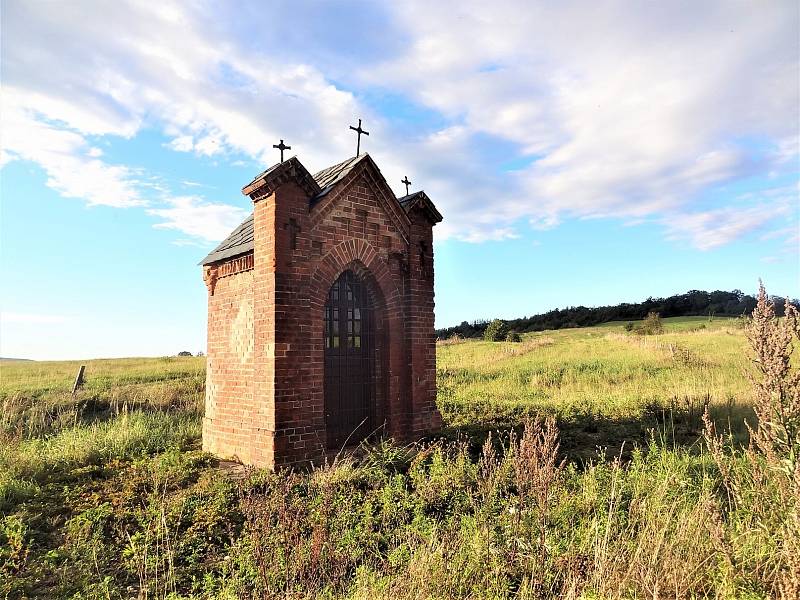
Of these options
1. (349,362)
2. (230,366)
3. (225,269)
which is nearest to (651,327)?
(349,362)

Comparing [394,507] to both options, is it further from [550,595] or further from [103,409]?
[103,409]

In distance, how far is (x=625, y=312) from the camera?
5384 centimetres

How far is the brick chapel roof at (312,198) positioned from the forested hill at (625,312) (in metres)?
40.5

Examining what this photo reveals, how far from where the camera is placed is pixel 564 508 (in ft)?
17.0

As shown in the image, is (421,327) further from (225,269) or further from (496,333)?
(496,333)

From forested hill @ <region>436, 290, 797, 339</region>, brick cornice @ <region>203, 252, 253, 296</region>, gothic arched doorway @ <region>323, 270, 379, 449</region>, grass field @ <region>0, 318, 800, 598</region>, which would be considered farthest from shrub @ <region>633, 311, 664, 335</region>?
brick cornice @ <region>203, 252, 253, 296</region>

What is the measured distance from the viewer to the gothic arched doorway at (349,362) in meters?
8.27

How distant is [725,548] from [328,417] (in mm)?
5843

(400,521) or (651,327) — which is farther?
(651,327)

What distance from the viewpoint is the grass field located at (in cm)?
382

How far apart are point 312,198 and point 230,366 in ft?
10.4

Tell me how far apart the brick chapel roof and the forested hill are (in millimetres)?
40456

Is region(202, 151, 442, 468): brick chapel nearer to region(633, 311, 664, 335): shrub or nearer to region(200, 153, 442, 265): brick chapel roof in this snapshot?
region(200, 153, 442, 265): brick chapel roof

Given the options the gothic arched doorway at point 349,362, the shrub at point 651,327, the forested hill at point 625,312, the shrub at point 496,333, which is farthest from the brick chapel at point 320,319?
the forested hill at point 625,312
